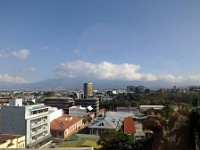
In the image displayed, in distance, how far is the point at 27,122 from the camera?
100ft

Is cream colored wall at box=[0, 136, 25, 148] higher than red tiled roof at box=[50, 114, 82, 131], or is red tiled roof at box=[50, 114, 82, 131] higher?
cream colored wall at box=[0, 136, 25, 148]

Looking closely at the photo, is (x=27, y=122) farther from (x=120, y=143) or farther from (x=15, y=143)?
(x=120, y=143)

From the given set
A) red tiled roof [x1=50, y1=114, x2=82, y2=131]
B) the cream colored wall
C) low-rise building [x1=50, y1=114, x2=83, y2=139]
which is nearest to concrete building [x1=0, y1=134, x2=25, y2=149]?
Answer: the cream colored wall

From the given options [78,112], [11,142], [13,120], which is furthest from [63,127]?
[78,112]

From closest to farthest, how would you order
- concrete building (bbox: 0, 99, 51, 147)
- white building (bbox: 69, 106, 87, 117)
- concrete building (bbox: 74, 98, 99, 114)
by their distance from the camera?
concrete building (bbox: 0, 99, 51, 147), white building (bbox: 69, 106, 87, 117), concrete building (bbox: 74, 98, 99, 114)

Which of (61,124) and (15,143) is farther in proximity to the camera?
(61,124)

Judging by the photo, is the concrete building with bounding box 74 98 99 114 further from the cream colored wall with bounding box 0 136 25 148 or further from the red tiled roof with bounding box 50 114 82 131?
the cream colored wall with bounding box 0 136 25 148

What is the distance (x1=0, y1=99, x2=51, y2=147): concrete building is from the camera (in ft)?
99.9

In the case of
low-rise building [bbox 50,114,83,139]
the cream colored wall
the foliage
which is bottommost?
low-rise building [bbox 50,114,83,139]

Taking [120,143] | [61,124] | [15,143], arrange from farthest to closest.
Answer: [61,124] < [15,143] < [120,143]

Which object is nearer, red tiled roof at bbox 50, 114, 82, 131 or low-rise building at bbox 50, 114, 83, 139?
low-rise building at bbox 50, 114, 83, 139

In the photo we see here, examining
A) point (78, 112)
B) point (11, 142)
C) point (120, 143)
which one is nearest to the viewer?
point (120, 143)

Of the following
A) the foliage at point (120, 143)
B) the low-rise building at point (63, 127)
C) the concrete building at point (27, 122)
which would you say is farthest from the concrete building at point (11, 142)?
the low-rise building at point (63, 127)

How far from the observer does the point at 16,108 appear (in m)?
31.0
